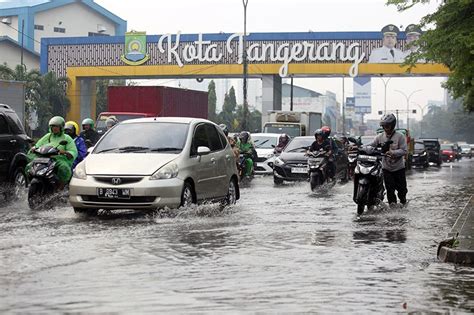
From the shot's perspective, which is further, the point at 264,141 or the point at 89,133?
the point at 264,141

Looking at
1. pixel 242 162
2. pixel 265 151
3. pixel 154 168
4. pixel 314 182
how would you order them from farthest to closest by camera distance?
pixel 265 151, pixel 242 162, pixel 314 182, pixel 154 168

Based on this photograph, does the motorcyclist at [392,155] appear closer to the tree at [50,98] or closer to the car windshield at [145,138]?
the car windshield at [145,138]

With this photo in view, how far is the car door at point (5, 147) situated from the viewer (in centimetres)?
1563

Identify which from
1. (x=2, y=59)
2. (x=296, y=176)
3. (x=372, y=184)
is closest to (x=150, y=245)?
(x=372, y=184)

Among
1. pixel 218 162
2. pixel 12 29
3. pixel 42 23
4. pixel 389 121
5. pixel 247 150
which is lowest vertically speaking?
pixel 247 150

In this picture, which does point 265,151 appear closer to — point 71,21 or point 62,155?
point 62,155

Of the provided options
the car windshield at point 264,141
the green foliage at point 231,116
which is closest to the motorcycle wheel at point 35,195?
the car windshield at point 264,141

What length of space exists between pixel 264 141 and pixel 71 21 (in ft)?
203

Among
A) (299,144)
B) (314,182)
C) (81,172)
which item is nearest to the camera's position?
(81,172)

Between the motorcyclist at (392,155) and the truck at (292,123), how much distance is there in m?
25.4

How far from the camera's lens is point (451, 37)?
16469 millimetres

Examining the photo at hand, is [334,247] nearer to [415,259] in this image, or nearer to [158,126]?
[415,259]

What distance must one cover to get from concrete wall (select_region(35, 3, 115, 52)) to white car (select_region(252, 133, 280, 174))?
186ft

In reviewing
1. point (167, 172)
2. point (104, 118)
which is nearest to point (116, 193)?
point (167, 172)
